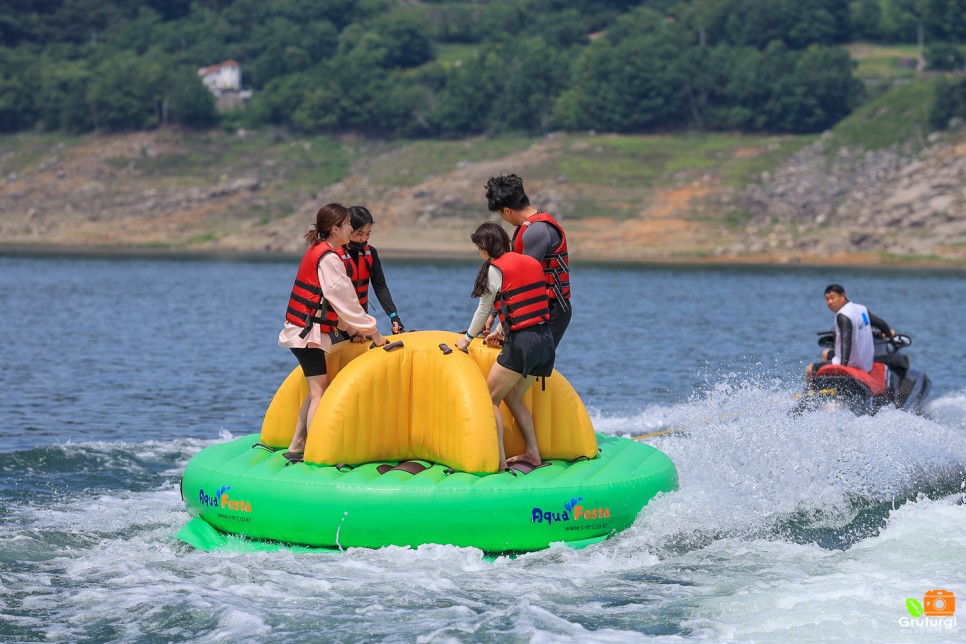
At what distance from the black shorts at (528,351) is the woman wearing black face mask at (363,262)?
96 cm

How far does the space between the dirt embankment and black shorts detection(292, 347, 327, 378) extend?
5816 centimetres

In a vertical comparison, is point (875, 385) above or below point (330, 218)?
below

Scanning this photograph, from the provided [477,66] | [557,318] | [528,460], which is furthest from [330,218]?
[477,66]

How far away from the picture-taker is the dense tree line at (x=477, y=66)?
307ft

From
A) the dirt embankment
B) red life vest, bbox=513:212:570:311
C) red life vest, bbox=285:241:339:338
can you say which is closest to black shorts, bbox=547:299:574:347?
red life vest, bbox=513:212:570:311

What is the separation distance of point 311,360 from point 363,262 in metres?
0.89

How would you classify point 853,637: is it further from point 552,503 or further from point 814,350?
point 814,350

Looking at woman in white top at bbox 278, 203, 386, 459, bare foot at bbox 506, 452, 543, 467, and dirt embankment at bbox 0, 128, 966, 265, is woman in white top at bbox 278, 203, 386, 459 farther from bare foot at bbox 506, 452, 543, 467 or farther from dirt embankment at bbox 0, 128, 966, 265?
dirt embankment at bbox 0, 128, 966, 265

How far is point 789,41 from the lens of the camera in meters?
111

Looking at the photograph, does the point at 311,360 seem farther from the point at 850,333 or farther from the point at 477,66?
the point at 477,66

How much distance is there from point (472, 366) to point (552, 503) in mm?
1219

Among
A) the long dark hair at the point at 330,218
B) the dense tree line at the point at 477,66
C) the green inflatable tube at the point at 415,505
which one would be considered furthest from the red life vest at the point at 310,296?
the dense tree line at the point at 477,66

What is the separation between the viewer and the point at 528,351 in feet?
32.2

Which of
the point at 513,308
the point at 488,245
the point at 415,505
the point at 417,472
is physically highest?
the point at 488,245
